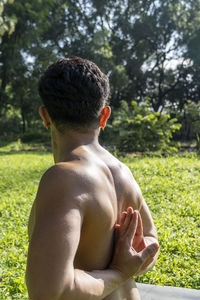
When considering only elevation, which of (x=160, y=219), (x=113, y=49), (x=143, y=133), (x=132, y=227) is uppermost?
(x=113, y=49)

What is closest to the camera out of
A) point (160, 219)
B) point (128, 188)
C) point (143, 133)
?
point (128, 188)

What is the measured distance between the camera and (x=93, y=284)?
0.97 m

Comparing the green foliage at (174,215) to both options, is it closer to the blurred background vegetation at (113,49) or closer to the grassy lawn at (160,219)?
the grassy lawn at (160,219)

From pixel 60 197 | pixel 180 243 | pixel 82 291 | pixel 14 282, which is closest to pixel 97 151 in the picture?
pixel 60 197

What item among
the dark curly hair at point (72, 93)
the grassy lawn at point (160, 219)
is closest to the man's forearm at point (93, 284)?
the dark curly hair at point (72, 93)

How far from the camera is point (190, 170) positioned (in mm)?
7676

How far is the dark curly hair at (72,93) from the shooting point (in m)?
1.06

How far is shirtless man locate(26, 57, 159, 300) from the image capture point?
89 centimetres

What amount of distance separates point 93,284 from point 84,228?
0.16 m

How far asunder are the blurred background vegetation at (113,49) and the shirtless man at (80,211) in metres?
12.7

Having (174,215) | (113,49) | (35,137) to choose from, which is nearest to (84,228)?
(174,215)

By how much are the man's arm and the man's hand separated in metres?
0.09

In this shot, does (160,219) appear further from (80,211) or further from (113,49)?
(113,49)

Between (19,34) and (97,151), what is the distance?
57.5 ft
